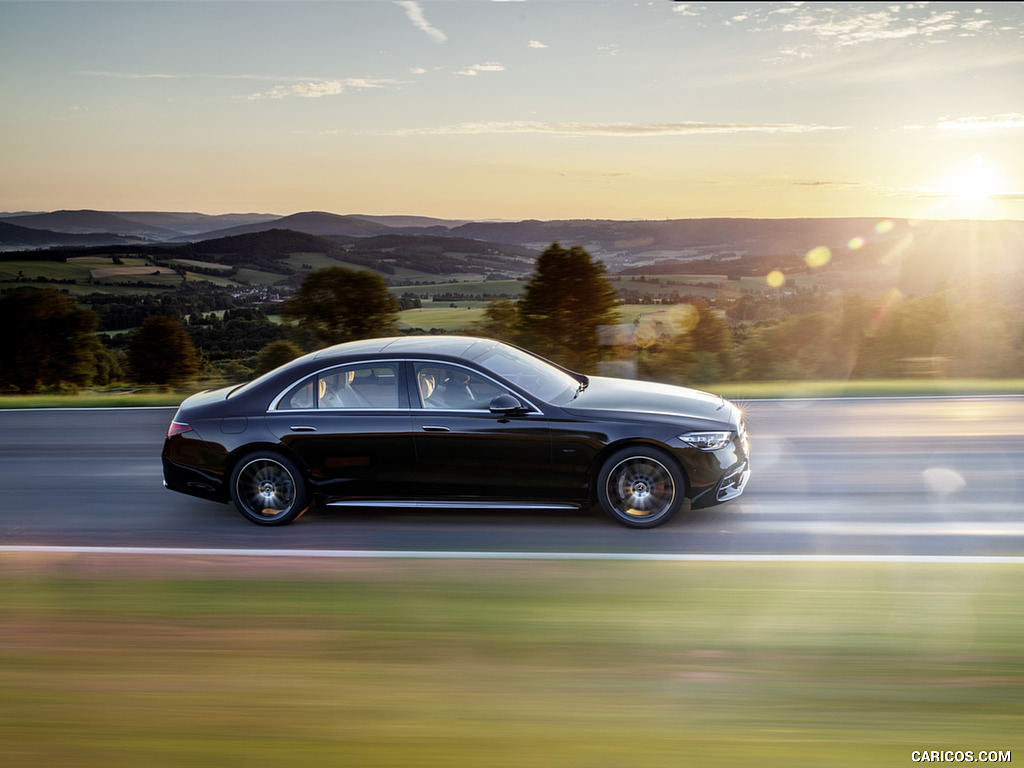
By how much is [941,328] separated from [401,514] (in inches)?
807

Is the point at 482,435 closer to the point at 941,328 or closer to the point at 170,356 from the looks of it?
the point at 170,356

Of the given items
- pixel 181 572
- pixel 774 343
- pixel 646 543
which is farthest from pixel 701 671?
pixel 774 343

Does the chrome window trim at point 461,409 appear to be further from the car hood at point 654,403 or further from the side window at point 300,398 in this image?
the side window at point 300,398

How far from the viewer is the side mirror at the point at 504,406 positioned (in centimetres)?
687

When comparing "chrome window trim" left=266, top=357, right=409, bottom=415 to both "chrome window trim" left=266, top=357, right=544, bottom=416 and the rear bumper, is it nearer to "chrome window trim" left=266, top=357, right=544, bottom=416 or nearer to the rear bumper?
"chrome window trim" left=266, top=357, right=544, bottom=416

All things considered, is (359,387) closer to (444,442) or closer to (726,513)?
(444,442)

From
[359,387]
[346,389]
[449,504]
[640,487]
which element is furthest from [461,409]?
[640,487]

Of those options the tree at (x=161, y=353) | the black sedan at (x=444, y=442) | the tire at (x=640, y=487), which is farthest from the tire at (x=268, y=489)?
the tree at (x=161, y=353)

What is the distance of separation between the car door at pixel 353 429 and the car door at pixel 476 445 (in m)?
0.15

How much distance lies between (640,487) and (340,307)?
13.6 meters

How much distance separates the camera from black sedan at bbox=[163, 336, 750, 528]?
6.76 metres

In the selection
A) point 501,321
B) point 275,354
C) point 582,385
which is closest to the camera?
point 582,385

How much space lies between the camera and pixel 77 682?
4.12 metres

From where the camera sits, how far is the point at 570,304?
762 inches
